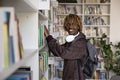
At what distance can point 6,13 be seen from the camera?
75cm

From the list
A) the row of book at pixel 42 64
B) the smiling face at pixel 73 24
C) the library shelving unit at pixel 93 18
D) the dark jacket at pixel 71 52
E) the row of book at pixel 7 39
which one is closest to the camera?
the row of book at pixel 7 39

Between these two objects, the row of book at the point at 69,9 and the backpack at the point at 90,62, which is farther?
the row of book at the point at 69,9

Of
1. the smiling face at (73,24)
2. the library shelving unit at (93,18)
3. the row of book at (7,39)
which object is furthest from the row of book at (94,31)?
the row of book at (7,39)

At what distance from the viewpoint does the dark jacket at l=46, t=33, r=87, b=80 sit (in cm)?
214

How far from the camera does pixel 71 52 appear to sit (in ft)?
7.13

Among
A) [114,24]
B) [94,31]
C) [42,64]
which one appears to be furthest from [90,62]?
[114,24]

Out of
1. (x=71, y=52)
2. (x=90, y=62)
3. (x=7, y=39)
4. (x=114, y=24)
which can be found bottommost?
(x=90, y=62)

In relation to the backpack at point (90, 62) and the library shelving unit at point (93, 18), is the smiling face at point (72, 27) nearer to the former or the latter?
the backpack at point (90, 62)

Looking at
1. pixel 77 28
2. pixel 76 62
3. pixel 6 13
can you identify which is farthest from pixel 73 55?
pixel 6 13

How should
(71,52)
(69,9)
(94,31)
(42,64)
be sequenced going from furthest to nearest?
(69,9) < (94,31) < (71,52) < (42,64)

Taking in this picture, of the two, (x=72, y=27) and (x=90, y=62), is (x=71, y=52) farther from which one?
(x=90, y=62)

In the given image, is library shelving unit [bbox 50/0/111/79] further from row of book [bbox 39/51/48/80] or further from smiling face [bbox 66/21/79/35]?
row of book [bbox 39/51/48/80]

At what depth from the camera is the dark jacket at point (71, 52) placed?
2139 mm

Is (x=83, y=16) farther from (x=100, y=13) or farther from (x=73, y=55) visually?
(x=73, y=55)
